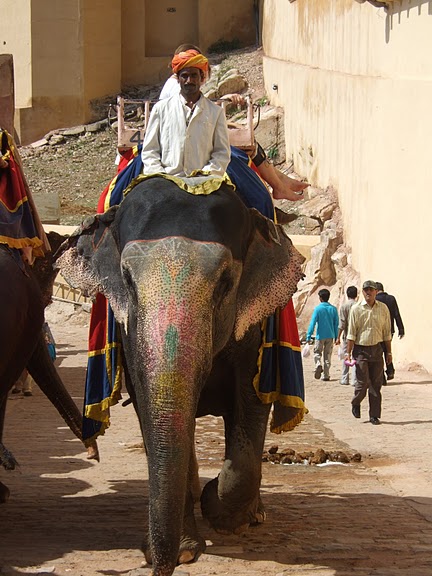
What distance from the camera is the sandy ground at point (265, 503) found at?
23.0ft

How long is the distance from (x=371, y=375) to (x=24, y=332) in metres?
6.28

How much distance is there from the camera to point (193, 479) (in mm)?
8242

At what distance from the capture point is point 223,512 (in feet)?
23.1

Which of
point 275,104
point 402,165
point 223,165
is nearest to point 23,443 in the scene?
point 223,165

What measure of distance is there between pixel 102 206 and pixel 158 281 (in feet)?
6.13

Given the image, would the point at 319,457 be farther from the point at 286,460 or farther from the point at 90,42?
the point at 90,42

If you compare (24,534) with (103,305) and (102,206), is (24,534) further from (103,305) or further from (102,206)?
(102,206)

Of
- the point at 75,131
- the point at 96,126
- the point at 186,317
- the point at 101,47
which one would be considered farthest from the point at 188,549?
the point at 101,47

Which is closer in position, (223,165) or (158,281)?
(158,281)

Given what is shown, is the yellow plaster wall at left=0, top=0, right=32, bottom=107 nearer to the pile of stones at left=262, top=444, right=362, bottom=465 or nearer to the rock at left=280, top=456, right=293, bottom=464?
the pile of stones at left=262, top=444, right=362, bottom=465

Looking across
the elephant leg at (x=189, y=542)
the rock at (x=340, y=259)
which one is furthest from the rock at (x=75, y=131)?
the elephant leg at (x=189, y=542)

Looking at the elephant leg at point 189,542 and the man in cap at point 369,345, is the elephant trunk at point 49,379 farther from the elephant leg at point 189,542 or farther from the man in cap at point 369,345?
the man in cap at point 369,345

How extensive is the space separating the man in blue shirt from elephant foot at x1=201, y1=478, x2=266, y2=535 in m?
9.22

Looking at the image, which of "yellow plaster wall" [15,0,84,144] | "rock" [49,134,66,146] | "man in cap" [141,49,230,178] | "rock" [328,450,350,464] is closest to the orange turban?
"man in cap" [141,49,230,178]
